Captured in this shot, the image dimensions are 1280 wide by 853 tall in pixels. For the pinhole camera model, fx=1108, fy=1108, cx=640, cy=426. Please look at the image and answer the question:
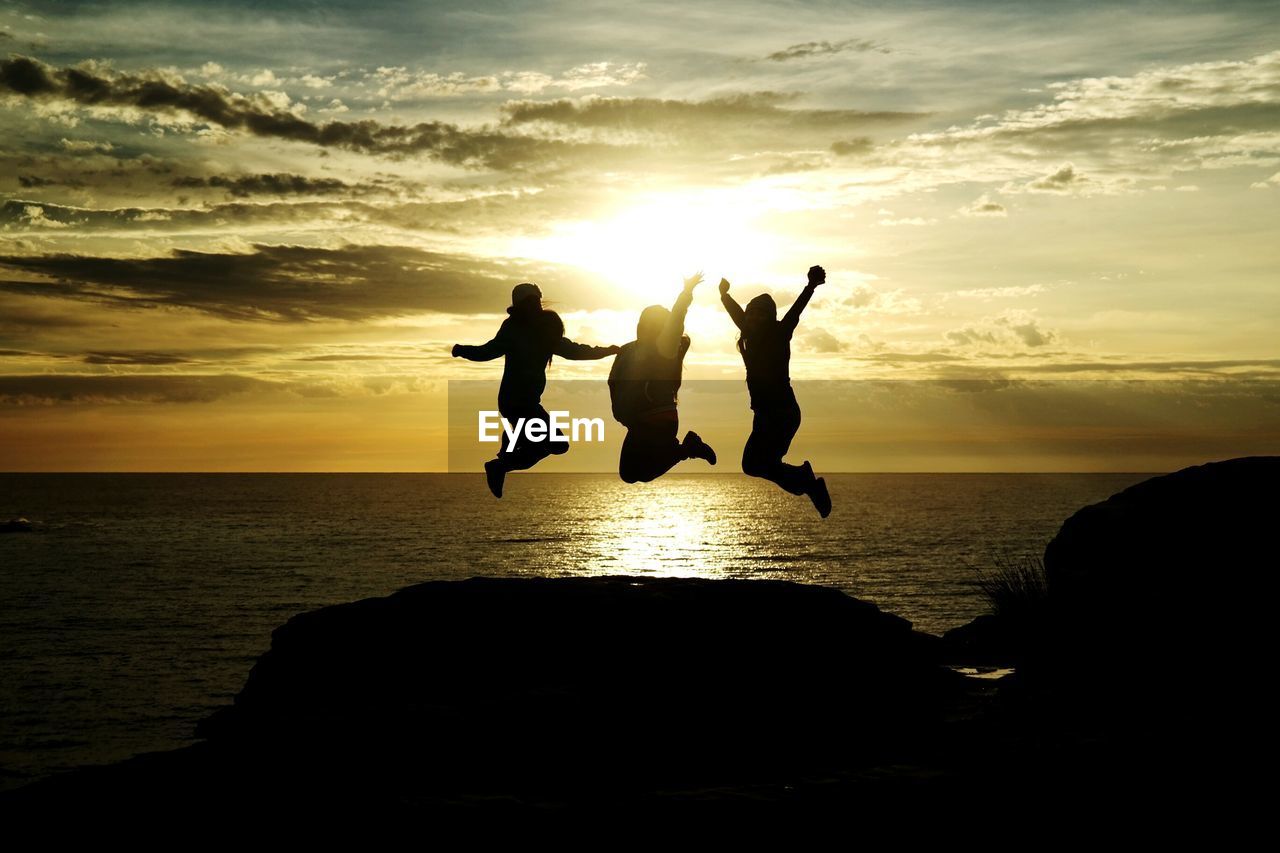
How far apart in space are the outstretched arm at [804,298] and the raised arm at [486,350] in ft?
9.08

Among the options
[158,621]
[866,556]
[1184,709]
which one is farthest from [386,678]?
[866,556]

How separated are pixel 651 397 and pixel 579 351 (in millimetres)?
981

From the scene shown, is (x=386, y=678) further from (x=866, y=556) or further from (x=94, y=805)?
(x=866, y=556)

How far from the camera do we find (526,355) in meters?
10.9

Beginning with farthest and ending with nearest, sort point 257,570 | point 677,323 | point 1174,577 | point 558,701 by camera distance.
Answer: point 257,570 → point 1174,577 → point 558,701 → point 677,323

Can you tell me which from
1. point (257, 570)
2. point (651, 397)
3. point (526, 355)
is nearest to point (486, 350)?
point (526, 355)

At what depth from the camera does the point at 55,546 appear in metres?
129

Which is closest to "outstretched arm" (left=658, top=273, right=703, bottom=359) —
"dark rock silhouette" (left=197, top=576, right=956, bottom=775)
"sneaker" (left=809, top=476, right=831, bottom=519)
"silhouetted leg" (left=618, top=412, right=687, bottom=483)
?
"silhouetted leg" (left=618, top=412, right=687, bottom=483)

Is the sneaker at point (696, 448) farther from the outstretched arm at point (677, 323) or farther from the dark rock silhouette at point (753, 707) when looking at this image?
the dark rock silhouette at point (753, 707)

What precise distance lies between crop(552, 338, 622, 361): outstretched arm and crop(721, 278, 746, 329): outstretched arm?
116cm

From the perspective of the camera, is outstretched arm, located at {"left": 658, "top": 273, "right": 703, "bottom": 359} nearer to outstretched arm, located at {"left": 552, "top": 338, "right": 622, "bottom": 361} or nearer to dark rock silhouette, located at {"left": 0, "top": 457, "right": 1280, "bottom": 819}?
outstretched arm, located at {"left": 552, "top": 338, "right": 622, "bottom": 361}

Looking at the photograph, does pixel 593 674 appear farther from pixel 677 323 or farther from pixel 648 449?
pixel 677 323

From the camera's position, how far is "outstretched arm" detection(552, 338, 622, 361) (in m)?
11.0

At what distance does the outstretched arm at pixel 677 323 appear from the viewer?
1030 cm
